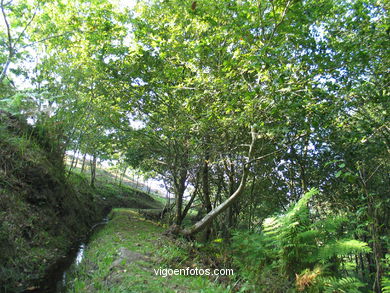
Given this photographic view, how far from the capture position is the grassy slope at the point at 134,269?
15.4 feet

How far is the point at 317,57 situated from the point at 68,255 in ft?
27.9

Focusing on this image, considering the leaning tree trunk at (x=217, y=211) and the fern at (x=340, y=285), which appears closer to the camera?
the fern at (x=340, y=285)

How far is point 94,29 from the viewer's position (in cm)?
849

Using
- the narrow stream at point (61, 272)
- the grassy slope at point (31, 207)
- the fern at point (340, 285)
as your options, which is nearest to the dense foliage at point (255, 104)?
the fern at point (340, 285)

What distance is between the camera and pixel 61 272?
20.6 feet

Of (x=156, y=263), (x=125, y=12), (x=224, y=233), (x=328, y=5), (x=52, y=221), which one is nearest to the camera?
(x=328, y=5)

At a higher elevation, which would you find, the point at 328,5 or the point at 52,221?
the point at 328,5

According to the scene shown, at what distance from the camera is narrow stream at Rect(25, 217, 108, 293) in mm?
5329

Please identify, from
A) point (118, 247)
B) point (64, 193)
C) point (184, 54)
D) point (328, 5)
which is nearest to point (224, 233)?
point (118, 247)

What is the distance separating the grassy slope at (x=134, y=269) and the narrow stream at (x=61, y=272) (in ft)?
0.67

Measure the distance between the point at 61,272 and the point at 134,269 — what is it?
2293 mm

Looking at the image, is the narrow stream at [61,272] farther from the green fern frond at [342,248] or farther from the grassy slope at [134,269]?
the green fern frond at [342,248]

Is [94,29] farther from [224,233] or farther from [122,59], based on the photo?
[224,233]

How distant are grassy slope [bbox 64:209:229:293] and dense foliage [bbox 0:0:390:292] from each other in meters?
1.38
